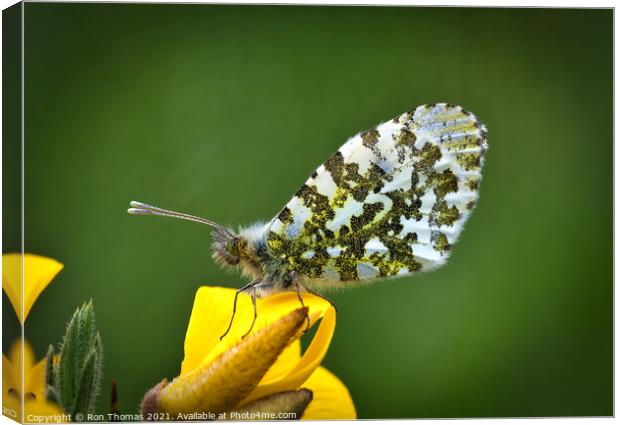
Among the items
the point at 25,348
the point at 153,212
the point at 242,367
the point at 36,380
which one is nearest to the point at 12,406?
the point at 25,348

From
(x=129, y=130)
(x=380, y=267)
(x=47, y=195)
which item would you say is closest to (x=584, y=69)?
(x=380, y=267)

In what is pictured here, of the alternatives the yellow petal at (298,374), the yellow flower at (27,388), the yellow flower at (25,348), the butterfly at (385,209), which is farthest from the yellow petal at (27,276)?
the yellow petal at (298,374)

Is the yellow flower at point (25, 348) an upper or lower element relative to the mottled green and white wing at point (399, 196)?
lower

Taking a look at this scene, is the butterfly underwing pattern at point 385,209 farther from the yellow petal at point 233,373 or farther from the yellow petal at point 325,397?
the yellow petal at point 233,373

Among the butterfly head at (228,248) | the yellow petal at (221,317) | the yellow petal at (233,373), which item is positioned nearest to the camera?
the yellow petal at (233,373)

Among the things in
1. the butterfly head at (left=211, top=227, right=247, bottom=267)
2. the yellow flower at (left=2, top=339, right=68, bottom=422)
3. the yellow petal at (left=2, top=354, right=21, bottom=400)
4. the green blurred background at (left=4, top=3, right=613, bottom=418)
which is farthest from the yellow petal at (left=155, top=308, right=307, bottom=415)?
the green blurred background at (left=4, top=3, right=613, bottom=418)

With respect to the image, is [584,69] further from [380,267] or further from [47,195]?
[47,195]

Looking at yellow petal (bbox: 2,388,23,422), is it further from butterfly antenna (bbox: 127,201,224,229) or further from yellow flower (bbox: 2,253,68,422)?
butterfly antenna (bbox: 127,201,224,229)

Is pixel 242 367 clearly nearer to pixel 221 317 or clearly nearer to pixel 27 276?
pixel 221 317
